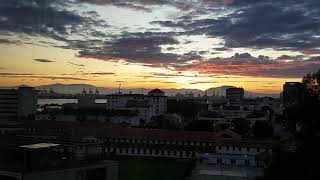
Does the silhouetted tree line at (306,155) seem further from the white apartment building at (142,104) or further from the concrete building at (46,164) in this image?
the white apartment building at (142,104)

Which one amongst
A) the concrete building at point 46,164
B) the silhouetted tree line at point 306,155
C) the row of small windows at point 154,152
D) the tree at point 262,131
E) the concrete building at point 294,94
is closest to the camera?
the concrete building at point 46,164

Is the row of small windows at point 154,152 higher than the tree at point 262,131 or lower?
lower

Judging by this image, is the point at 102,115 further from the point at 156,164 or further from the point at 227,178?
the point at 227,178

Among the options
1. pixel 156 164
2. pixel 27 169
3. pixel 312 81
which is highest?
pixel 312 81

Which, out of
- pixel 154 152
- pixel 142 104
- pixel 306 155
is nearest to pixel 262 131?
pixel 154 152

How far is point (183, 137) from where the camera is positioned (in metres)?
15.8

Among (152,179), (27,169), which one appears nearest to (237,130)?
(152,179)

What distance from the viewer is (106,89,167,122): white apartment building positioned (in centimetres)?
2972

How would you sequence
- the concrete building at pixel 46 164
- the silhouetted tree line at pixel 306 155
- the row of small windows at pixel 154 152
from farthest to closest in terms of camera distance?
the row of small windows at pixel 154 152, the silhouetted tree line at pixel 306 155, the concrete building at pixel 46 164

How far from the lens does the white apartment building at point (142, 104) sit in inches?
1170

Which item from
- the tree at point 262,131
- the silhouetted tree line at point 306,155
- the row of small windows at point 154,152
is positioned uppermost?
the silhouetted tree line at point 306,155

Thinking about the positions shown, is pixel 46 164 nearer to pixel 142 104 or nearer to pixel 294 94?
pixel 294 94

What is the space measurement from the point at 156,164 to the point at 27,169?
721 centimetres

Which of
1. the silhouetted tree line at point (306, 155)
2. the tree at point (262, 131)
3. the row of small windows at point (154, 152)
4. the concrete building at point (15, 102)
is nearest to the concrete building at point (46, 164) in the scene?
the silhouetted tree line at point (306, 155)
